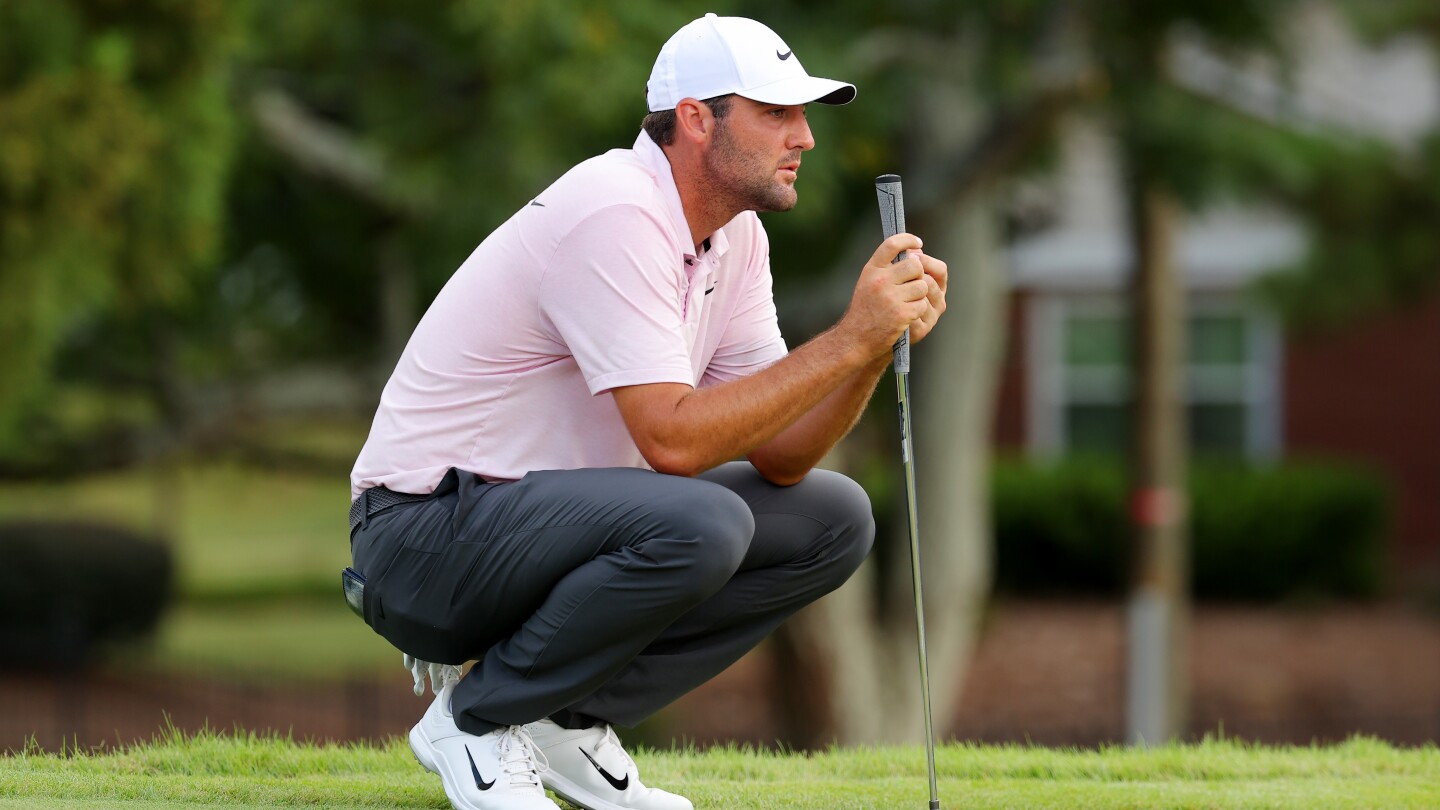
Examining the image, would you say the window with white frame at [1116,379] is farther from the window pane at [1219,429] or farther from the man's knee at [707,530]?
the man's knee at [707,530]

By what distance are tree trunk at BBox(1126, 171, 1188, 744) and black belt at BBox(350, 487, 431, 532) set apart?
25.1 ft

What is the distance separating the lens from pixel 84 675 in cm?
1259

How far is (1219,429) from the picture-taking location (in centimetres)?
1986

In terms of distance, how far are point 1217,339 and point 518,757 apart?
17558 millimetres

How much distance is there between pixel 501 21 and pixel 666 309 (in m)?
4.39

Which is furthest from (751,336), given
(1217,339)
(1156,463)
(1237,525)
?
(1217,339)

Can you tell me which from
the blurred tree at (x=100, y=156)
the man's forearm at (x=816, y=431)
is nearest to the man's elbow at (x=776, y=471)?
the man's forearm at (x=816, y=431)

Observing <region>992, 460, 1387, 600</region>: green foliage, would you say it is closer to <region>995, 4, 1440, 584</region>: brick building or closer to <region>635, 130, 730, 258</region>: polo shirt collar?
<region>995, 4, 1440, 584</region>: brick building

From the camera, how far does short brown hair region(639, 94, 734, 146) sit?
3.33m

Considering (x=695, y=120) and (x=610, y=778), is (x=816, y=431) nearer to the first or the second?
(x=695, y=120)

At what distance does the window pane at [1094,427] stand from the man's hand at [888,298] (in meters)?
17.0

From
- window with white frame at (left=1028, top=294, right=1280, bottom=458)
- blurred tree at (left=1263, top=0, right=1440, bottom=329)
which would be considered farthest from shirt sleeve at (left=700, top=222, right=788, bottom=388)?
window with white frame at (left=1028, top=294, right=1280, bottom=458)

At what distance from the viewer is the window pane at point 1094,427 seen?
19859 mm

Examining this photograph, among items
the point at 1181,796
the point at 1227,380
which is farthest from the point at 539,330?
the point at 1227,380
